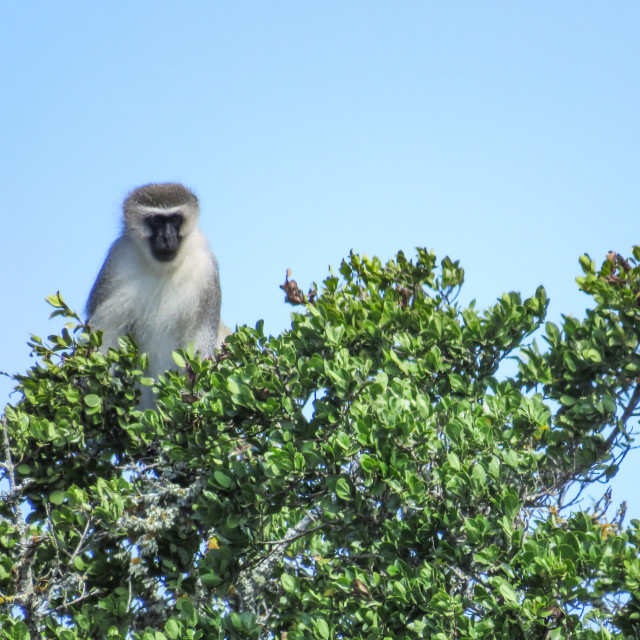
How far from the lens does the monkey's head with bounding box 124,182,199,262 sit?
26.1ft

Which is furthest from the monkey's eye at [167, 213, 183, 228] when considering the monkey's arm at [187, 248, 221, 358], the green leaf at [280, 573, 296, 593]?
the green leaf at [280, 573, 296, 593]

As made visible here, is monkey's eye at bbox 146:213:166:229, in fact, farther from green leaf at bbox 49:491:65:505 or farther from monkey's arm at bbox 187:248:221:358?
green leaf at bbox 49:491:65:505

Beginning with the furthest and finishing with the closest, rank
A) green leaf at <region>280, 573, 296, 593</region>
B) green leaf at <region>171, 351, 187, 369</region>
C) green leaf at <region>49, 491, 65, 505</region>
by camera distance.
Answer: green leaf at <region>49, 491, 65, 505</region> < green leaf at <region>171, 351, 187, 369</region> < green leaf at <region>280, 573, 296, 593</region>

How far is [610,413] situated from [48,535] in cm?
321

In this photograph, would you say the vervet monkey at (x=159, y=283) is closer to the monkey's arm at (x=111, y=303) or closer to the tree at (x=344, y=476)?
the monkey's arm at (x=111, y=303)

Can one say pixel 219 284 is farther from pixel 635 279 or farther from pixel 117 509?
pixel 635 279

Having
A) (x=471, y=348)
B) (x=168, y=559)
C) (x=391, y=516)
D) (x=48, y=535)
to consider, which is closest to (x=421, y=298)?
(x=471, y=348)

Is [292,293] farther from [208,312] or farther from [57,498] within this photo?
[208,312]

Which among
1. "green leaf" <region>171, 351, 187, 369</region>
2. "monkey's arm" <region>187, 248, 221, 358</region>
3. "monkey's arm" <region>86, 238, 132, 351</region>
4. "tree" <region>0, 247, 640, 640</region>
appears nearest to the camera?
"tree" <region>0, 247, 640, 640</region>

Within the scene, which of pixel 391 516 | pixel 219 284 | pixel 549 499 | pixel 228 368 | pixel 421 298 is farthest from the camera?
pixel 219 284

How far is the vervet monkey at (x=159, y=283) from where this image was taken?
773 centimetres

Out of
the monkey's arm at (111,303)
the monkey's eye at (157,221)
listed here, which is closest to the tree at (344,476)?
the monkey's arm at (111,303)

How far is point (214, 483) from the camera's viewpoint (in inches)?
166

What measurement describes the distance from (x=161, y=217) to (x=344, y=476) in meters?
4.75
